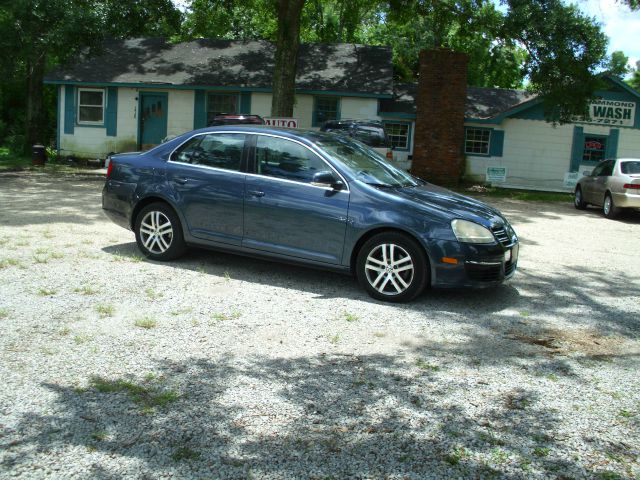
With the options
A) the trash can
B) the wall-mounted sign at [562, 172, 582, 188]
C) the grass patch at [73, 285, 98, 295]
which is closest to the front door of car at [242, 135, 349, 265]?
the grass patch at [73, 285, 98, 295]

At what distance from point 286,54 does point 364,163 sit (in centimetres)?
1402

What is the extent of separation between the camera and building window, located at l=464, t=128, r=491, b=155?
26.4m

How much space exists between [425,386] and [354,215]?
2654 mm

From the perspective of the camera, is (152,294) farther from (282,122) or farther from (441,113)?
(441,113)

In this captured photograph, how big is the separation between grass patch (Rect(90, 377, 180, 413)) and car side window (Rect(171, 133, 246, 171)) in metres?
3.69

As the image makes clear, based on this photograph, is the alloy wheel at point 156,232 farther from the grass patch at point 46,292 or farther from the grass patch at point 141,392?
the grass patch at point 141,392

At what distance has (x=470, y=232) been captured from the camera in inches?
268

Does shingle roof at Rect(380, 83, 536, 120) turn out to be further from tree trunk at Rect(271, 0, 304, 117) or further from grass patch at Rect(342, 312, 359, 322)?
grass patch at Rect(342, 312, 359, 322)

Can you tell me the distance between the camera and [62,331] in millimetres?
5609

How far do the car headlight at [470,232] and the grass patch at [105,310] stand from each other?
129 inches

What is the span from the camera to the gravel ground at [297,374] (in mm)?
3688

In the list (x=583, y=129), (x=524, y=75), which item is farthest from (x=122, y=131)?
(x=583, y=129)

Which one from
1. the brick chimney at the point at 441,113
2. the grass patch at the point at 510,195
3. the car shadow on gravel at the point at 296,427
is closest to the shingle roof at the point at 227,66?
the brick chimney at the point at 441,113

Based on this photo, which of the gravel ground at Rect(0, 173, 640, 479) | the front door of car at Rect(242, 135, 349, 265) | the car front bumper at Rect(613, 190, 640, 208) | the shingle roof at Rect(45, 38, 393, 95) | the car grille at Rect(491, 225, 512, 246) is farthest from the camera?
the shingle roof at Rect(45, 38, 393, 95)
